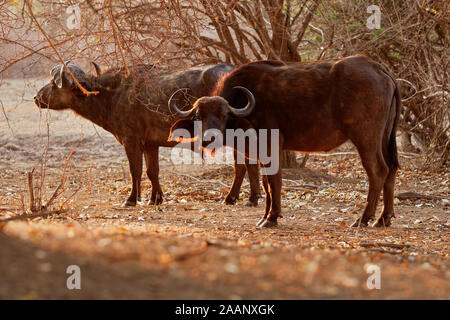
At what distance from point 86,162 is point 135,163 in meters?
5.72

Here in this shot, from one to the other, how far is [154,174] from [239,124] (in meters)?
2.80

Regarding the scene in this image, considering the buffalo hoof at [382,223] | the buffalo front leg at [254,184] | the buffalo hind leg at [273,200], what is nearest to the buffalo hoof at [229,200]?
the buffalo front leg at [254,184]

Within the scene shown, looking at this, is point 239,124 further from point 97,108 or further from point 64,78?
point 64,78

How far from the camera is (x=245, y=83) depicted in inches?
275

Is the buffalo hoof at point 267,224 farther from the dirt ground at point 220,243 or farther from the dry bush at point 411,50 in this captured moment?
the dry bush at point 411,50

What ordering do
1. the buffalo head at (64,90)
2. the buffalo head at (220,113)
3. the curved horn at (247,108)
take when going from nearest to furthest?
1. the buffalo head at (220,113)
2. the curved horn at (247,108)
3. the buffalo head at (64,90)

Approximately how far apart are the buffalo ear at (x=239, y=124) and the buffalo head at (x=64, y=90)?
3393mm

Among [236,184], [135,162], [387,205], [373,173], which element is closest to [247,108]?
[373,173]

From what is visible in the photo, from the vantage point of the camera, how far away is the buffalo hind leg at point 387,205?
6977 mm

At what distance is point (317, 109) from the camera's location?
22.1ft

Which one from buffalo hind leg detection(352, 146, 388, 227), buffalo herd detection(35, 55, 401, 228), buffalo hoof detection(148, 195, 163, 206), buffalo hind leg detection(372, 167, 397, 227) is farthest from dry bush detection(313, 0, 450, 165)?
buffalo hoof detection(148, 195, 163, 206)

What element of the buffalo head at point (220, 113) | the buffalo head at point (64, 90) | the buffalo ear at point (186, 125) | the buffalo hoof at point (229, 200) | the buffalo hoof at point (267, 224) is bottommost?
the buffalo hoof at point (229, 200)

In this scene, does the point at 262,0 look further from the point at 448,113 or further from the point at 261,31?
the point at 448,113

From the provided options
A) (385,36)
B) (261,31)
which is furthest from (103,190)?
(385,36)
